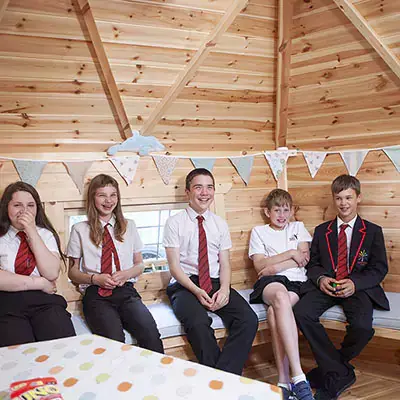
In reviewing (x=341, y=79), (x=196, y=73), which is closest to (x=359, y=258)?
(x=341, y=79)

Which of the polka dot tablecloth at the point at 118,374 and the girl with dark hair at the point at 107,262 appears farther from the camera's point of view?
the girl with dark hair at the point at 107,262

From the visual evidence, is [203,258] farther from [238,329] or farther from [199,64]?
[199,64]

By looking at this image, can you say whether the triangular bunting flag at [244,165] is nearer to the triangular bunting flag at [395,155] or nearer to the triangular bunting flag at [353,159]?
the triangular bunting flag at [353,159]

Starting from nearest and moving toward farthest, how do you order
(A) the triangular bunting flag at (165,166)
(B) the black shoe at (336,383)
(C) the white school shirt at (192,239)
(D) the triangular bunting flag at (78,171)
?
1. (B) the black shoe at (336,383)
2. (C) the white school shirt at (192,239)
3. (D) the triangular bunting flag at (78,171)
4. (A) the triangular bunting flag at (165,166)

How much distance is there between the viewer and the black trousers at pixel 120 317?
259 cm

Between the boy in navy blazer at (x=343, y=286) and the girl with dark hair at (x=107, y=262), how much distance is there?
97cm

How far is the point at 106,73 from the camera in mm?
3033

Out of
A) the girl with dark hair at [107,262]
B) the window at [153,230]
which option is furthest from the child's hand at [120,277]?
the window at [153,230]

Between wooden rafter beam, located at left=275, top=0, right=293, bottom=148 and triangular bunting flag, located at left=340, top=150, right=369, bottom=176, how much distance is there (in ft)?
1.71

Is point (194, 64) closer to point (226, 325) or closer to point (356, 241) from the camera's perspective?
point (356, 241)

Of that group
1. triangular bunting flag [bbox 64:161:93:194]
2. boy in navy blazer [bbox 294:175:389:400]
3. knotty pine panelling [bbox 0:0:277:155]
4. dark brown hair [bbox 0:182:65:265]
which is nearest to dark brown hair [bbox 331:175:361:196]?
boy in navy blazer [bbox 294:175:389:400]

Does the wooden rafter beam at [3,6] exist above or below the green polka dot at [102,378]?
above

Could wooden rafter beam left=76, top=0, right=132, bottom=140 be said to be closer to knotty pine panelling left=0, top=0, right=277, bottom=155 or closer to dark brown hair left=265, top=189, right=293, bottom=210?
knotty pine panelling left=0, top=0, right=277, bottom=155

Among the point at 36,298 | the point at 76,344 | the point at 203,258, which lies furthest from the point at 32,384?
the point at 203,258
